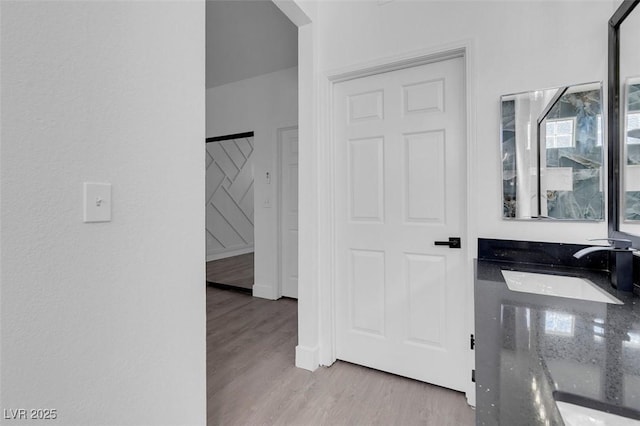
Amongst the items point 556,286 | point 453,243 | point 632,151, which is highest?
point 632,151

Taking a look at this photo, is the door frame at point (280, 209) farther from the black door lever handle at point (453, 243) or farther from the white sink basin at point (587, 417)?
the white sink basin at point (587, 417)

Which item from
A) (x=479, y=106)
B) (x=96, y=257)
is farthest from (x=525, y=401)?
(x=479, y=106)

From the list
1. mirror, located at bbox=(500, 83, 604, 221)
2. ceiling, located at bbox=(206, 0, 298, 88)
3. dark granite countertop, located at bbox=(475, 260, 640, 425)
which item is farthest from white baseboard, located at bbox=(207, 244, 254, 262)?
→ dark granite countertop, located at bbox=(475, 260, 640, 425)

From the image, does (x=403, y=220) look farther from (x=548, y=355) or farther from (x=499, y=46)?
(x=548, y=355)

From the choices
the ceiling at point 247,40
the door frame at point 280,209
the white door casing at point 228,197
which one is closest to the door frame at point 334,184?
the ceiling at point 247,40

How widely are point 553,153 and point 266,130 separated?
291 cm

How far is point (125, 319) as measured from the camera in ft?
3.35

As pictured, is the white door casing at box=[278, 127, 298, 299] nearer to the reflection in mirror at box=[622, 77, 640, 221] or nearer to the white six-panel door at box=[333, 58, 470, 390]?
the white six-panel door at box=[333, 58, 470, 390]

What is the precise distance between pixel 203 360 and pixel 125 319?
431 millimetres

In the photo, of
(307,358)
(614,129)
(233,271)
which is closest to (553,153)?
(614,129)

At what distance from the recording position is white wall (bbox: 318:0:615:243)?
1.46 m

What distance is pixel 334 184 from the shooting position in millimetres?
2178

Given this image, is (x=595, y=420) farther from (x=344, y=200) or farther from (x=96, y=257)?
(x=344, y=200)

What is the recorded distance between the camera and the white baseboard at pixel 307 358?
2082mm
